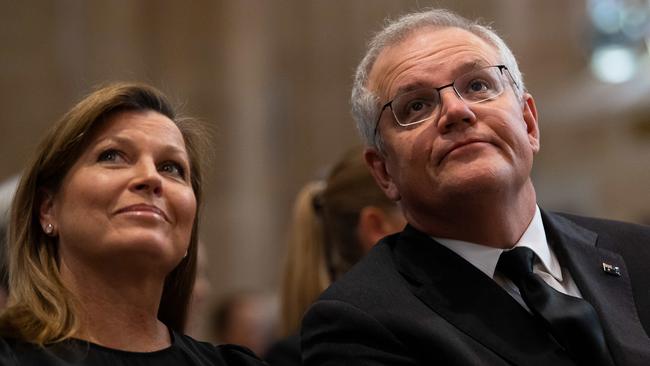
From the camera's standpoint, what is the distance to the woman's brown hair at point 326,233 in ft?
15.4

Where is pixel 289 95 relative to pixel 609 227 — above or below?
below

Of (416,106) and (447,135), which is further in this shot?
(416,106)

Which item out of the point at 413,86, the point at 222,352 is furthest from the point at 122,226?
the point at 413,86

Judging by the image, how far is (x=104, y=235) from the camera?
3.31 meters

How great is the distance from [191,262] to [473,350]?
109cm

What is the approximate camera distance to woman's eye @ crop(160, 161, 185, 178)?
3537 mm

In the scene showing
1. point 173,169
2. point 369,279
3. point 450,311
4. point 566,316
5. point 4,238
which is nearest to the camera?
point 566,316

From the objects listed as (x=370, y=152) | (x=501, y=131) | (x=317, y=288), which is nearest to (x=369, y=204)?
(x=317, y=288)

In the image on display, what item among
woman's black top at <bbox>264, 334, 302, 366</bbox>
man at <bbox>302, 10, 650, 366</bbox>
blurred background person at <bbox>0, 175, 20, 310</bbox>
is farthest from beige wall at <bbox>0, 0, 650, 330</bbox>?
man at <bbox>302, 10, 650, 366</bbox>

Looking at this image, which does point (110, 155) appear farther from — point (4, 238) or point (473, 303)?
point (473, 303)

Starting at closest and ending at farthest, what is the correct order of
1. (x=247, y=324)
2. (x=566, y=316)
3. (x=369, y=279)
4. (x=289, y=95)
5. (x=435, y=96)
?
(x=566, y=316) < (x=369, y=279) < (x=435, y=96) < (x=247, y=324) < (x=289, y=95)

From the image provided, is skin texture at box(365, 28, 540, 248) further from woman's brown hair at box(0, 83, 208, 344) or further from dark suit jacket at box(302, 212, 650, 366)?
woman's brown hair at box(0, 83, 208, 344)

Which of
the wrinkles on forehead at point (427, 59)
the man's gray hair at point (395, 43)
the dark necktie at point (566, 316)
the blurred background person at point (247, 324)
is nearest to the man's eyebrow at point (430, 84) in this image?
the wrinkles on forehead at point (427, 59)

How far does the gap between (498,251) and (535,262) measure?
13 cm
